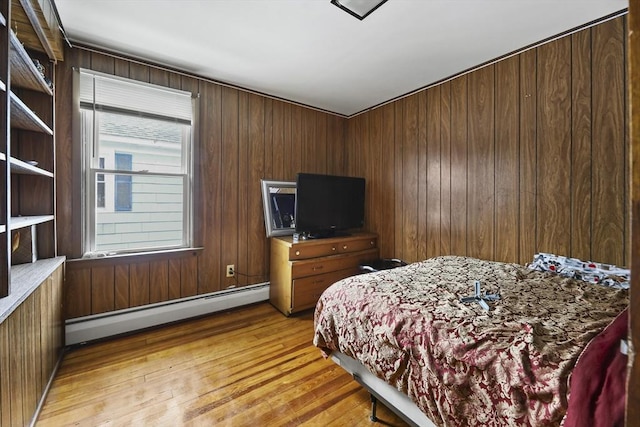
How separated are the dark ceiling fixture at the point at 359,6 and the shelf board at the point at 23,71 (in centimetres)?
173

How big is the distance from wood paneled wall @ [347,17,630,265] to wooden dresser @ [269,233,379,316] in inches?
23.9

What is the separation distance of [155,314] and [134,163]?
1416 mm

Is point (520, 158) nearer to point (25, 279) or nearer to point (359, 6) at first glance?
point (359, 6)

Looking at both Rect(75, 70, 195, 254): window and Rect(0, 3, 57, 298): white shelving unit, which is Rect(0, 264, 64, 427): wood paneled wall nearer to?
Rect(0, 3, 57, 298): white shelving unit

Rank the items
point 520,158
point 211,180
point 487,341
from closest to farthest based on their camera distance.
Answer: point 487,341 → point 520,158 → point 211,180

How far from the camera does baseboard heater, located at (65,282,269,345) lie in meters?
2.24

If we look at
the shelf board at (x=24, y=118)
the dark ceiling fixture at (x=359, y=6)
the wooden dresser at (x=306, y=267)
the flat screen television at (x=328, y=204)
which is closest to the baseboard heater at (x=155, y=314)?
the wooden dresser at (x=306, y=267)

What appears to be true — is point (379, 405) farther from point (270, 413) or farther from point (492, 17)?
point (492, 17)

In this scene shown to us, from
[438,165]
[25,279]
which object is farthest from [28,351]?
[438,165]

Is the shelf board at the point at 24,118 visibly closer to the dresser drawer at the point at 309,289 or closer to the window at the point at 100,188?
the window at the point at 100,188

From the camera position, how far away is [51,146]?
2.04m

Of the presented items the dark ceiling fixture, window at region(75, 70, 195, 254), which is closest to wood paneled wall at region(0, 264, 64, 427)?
window at region(75, 70, 195, 254)

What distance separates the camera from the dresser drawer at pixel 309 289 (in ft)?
9.34

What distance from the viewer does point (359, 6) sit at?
5.85ft
